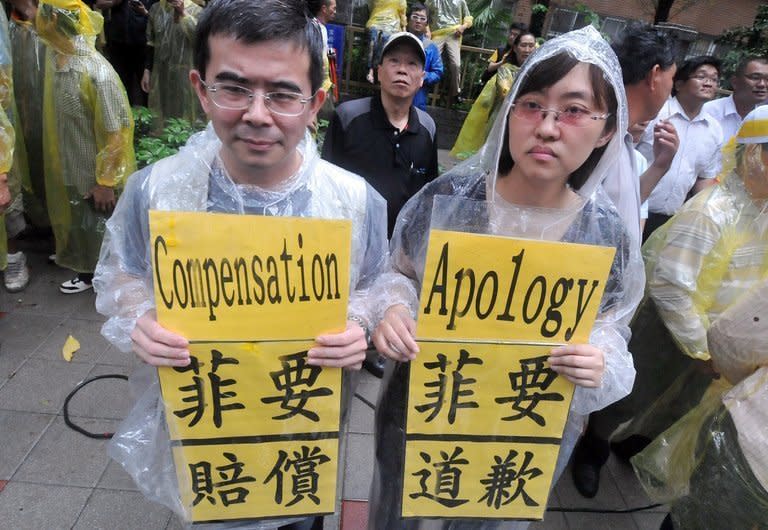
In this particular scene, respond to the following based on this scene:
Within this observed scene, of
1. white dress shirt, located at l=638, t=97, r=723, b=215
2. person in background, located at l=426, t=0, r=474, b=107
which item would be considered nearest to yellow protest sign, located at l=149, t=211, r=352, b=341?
white dress shirt, located at l=638, t=97, r=723, b=215

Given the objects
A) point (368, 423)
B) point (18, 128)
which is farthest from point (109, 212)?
point (368, 423)

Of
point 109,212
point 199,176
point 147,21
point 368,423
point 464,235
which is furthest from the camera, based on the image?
point 147,21

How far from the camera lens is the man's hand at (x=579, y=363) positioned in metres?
1.26

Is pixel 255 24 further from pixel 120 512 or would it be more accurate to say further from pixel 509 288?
pixel 120 512

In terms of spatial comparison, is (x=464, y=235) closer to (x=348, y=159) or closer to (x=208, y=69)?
(x=208, y=69)

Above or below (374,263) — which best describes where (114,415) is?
below

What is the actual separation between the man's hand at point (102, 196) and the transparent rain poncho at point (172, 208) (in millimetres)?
2177

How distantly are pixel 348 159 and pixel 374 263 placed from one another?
1.44m

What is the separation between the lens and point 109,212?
3.42 metres

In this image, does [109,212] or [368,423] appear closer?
[368,423]

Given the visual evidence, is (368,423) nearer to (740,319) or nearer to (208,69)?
(740,319)

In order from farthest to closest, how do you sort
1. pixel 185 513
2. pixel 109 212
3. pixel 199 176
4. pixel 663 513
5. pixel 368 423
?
1. pixel 109 212
2. pixel 368 423
3. pixel 663 513
4. pixel 185 513
5. pixel 199 176

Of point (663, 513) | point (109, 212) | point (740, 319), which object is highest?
point (740, 319)

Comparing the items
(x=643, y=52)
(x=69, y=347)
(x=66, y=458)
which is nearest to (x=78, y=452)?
(x=66, y=458)
